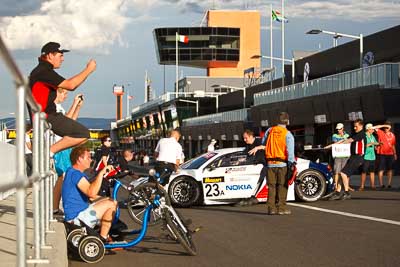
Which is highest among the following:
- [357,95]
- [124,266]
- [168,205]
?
[357,95]

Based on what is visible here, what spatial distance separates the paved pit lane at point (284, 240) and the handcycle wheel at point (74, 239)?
163mm

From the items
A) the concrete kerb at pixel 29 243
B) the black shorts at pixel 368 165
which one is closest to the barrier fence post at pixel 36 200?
the concrete kerb at pixel 29 243

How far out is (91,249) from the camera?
26.1ft

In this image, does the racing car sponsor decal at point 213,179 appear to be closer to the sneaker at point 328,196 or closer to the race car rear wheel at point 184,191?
the race car rear wheel at point 184,191

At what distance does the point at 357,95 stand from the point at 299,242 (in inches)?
1078

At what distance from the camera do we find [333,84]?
41.2 meters

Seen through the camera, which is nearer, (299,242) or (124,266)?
(124,266)

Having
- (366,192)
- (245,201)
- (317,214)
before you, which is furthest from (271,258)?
(366,192)

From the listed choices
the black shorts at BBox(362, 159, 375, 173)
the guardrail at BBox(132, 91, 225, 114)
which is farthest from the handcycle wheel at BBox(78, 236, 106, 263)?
the guardrail at BBox(132, 91, 225, 114)

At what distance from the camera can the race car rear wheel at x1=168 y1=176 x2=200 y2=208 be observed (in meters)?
15.6

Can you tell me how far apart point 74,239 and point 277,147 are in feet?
19.4

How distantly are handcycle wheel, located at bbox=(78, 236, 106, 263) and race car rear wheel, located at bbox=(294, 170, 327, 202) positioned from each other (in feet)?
28.1

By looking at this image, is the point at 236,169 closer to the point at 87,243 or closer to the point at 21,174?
the point at 87,243

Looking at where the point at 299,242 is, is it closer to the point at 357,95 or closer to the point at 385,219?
the point at 385,219
